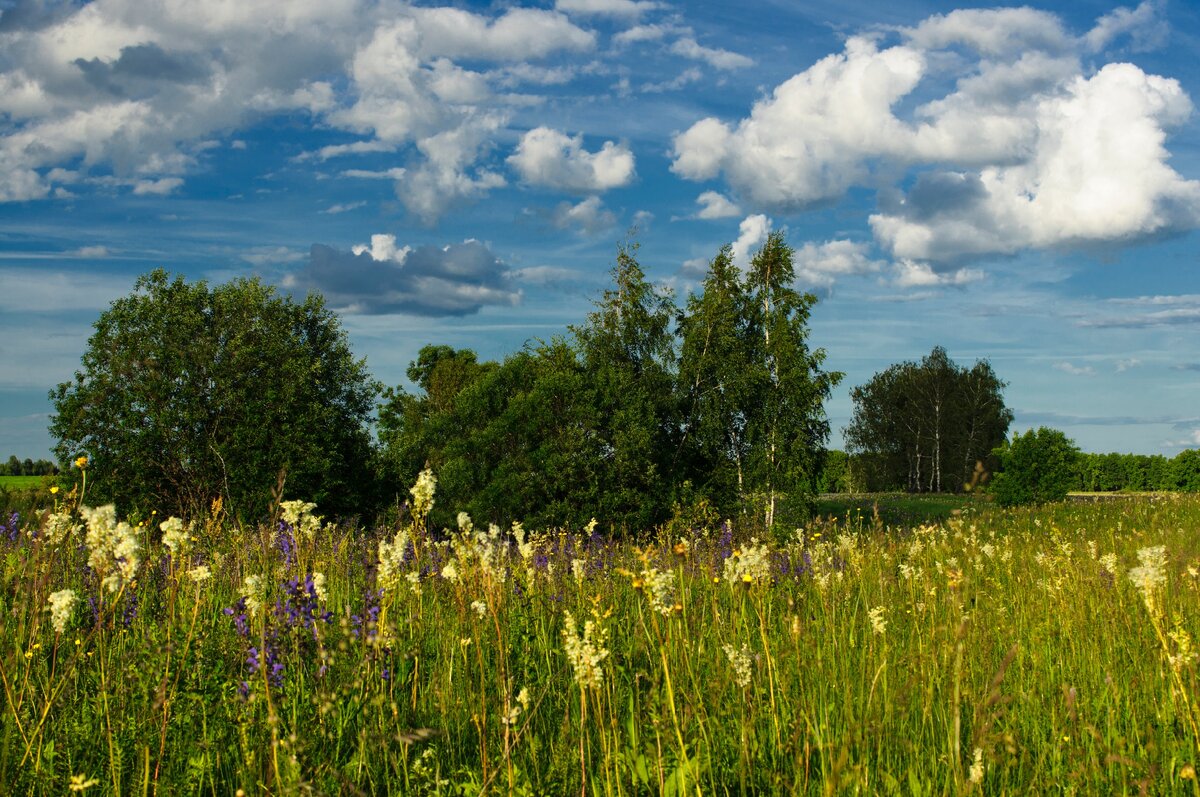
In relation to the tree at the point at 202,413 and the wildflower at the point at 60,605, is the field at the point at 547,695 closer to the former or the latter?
the wildflower at the point at 60,605

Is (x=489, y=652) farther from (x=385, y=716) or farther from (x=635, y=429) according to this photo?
(x=635, y=429)

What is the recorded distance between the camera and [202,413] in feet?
69.7

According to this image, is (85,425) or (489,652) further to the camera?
(85,425)

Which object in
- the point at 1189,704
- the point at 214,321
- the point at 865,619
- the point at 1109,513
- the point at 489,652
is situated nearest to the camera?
the point at 1189,704

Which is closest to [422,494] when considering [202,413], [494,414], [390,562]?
[390,562]

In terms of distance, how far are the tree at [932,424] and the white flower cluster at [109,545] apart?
58982 millimetres

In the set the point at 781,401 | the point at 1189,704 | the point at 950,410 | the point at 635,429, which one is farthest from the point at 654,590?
the point at 950,410

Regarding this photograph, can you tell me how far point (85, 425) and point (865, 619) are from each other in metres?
21.1

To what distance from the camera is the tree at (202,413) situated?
20938 mm

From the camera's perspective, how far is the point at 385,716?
3.57 metres

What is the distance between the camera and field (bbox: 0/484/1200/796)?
2719 millimetres

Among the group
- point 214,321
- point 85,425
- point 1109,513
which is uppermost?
point 214,321

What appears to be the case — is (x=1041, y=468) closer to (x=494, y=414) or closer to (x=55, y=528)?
(x=494, y=414)

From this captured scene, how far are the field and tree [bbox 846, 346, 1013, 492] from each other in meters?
56.2
